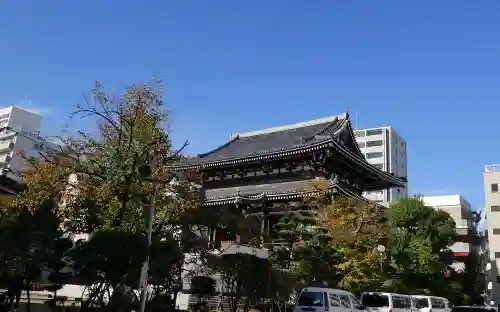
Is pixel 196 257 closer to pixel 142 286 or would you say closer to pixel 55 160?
pixel 142 286

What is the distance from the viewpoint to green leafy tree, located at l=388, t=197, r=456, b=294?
30.6m

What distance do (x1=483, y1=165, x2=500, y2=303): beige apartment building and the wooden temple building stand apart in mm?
28612

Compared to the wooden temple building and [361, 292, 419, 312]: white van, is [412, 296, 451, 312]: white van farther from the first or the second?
the wooden temple building

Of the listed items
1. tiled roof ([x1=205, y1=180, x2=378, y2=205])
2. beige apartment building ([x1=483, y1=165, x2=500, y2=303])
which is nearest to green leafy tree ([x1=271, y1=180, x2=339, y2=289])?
tiled roof ([x1=205, y1=180, x2=378, y2=205])

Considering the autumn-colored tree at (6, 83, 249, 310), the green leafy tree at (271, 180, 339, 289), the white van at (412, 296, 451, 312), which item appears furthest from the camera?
the white van at (412, 296, 451, 312)

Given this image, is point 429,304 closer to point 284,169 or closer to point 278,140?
point 284,169

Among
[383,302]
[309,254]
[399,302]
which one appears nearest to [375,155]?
[309,254]

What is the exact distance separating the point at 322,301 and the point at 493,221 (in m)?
53.5

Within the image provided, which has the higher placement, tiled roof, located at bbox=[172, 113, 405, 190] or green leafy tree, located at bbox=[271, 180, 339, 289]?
tiled roof, located at bbox=[172, 113, 405, 190]

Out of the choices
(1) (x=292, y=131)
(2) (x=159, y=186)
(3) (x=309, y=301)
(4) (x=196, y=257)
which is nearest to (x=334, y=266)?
(3) (x=309, y=301)

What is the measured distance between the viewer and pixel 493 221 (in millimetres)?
61469

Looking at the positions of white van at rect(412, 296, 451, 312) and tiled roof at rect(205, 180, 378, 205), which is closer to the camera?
white van at rect(412, 296, 451, 312)

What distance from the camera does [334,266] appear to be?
24812 millimetres

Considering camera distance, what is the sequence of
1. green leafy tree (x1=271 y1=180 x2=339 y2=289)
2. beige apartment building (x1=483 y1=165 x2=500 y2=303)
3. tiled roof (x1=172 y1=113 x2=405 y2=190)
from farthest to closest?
1. beige apartment building (x1=483 y1=165 x2=500 y2=303)
2. tiled roof (x1=172 y1=113 x2=405 y2=190)
3. green leafy tree (x1=271 y1=180 x2=339 y2=289)
